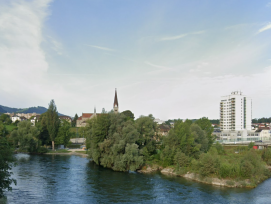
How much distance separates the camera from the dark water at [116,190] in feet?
83.9

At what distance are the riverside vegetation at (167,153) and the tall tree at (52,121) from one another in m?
23.0

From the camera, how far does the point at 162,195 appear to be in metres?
27.4

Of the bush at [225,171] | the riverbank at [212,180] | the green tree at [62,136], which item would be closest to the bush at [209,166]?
the bush at [225,171]

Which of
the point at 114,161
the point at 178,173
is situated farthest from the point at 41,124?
the point at 178,173

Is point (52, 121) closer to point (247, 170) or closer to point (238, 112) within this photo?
point (247, 170)

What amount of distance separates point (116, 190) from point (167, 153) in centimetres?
1606

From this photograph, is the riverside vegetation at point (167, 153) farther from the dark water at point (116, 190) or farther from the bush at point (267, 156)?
the dark water at point (116, 190)

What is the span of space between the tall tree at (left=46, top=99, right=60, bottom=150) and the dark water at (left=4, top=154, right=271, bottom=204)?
28.2 meters

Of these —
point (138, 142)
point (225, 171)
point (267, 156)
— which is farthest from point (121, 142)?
point (267, 156)

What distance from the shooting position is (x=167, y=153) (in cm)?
4238

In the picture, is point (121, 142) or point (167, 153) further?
point (167, 153)

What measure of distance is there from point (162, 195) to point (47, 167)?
81.6 ft

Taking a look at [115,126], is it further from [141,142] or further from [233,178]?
[233,178]

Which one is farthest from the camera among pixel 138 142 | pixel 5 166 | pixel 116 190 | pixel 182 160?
pixel 138 142
